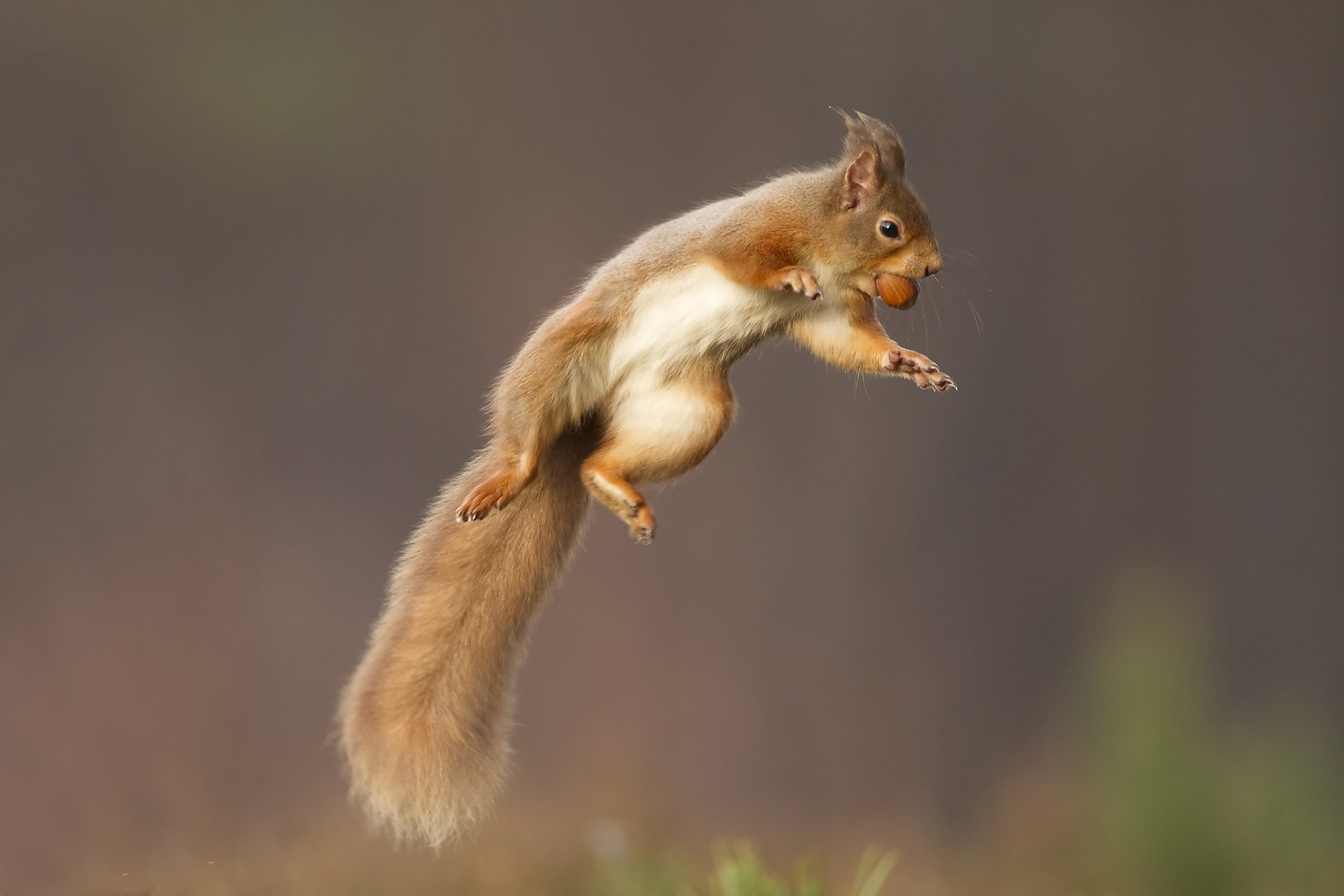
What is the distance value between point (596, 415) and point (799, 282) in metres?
0.30

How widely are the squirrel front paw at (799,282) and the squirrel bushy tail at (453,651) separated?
1.04 ft

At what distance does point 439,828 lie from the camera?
1455mm

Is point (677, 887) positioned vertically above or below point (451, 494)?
below

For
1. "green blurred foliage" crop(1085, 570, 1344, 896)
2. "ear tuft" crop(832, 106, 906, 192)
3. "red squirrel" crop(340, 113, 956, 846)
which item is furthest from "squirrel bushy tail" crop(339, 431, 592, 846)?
"green blurred foliage" crop(1085, 570, 1344, 896)

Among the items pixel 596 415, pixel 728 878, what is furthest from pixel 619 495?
pixel 728 878

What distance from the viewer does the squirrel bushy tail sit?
144 centimetres

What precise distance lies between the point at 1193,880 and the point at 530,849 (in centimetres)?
150

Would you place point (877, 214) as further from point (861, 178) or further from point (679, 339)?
point (679, 339)

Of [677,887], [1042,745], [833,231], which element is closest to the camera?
[833,231]

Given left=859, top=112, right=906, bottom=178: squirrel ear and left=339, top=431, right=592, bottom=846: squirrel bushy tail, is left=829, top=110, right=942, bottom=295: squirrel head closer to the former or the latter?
left=859, top=112, right=906, bottom=178: squirrel ear

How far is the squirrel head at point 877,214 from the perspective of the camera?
4.16 feet

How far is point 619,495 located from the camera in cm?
128

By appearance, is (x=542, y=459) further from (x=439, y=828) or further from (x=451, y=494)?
(x=439, y=828)

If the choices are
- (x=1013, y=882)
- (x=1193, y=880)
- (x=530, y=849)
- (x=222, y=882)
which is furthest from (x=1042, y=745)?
(x=222, y=882)
